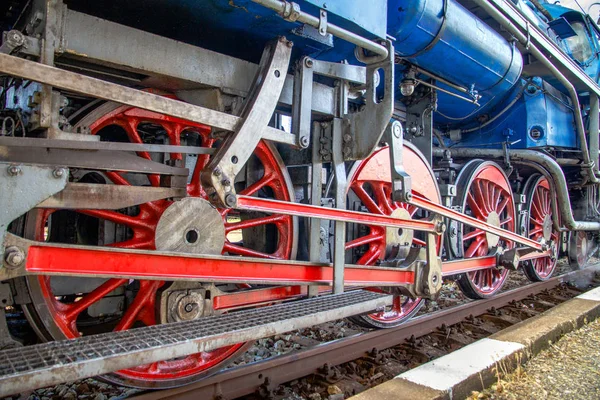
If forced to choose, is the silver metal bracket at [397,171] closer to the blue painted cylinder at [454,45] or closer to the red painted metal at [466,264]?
the blue painted cylinder at [454,45]

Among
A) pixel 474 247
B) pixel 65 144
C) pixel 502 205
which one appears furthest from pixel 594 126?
pixel 65 144

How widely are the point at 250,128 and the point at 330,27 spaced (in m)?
0.62

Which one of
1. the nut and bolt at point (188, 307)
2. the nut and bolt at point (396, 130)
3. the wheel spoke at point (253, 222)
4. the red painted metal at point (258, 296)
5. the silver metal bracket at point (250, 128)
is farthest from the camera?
the nut and bolt at point (396, 130)

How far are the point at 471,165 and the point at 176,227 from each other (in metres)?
3.37

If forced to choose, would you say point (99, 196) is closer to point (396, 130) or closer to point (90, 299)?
point (90, 299)

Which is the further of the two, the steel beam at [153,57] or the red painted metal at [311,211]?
the red painted metal at [311,211]

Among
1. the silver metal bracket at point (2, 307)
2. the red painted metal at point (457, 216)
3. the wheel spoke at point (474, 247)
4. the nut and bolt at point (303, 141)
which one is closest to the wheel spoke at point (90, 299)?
the silver metal bracket at point (2, 307)

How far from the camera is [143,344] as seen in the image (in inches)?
59.0

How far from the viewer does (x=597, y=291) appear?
4.29 metres

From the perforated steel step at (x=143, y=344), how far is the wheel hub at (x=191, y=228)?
367mm

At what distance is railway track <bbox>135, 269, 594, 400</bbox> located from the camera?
2.21 metres

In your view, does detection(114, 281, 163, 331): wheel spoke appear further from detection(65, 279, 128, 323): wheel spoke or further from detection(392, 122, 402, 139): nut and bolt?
detection(392, 122, 402, 139): nut and bolt

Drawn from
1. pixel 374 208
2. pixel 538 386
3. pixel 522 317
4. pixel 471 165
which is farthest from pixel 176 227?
pixel 522 317

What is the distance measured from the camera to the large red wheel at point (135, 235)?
1.95 m
